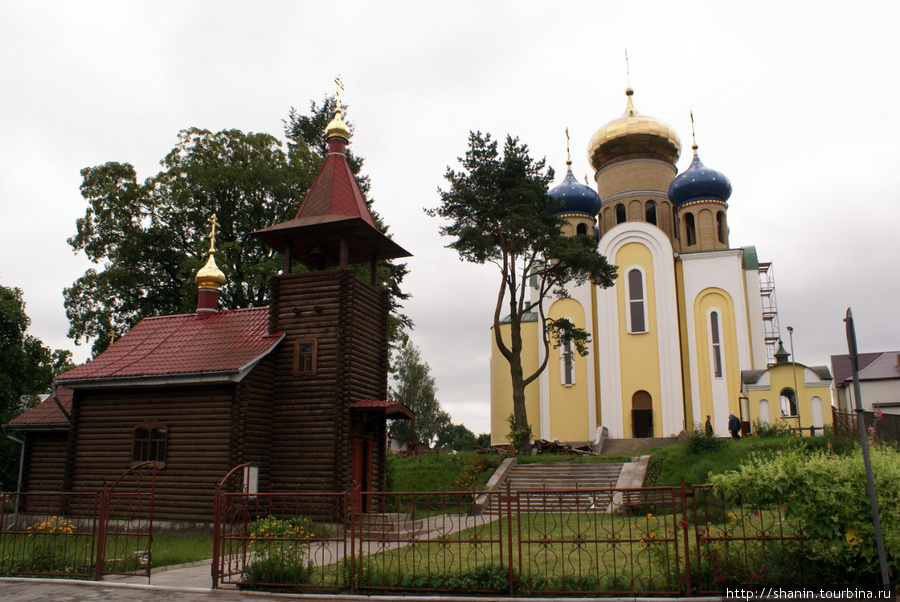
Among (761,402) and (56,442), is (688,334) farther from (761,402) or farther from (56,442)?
(56,442)

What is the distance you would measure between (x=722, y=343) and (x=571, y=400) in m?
5.86

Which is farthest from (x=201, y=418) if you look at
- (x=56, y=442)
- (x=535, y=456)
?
(x=535, y=456)

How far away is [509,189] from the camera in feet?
71.0

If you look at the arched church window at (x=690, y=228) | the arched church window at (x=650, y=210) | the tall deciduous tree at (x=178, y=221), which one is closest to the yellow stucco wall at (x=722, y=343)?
the arched church window at (x=690, y=228)

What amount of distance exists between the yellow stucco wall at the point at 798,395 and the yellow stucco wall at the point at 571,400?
272 inches

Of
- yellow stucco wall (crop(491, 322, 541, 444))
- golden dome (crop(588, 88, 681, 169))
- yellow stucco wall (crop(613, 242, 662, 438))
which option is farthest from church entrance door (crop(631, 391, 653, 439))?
golden dome (crop(588, 88, 681, 169))

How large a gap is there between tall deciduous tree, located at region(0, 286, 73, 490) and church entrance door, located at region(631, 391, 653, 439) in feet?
65.4

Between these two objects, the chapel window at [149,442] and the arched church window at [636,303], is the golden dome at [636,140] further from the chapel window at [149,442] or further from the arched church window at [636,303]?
the chapel window at [149,442]

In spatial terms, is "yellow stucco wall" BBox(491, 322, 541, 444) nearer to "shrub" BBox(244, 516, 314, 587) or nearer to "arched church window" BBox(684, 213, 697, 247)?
"arched church window" BBox(684, 213, 697, 247)

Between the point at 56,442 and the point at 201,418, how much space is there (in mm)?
6185

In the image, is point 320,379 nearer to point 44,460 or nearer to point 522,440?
point 522,440

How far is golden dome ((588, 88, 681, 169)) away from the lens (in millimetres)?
31703

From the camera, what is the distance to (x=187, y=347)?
16531 millimetres

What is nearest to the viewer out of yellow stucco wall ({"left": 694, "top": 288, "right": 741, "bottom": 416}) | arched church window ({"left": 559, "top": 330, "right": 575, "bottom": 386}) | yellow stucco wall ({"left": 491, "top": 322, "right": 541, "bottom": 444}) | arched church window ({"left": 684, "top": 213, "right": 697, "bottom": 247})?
yellow stucco wall ({"left": 694, "top": 288, "right": 741, "bottom": 416})
